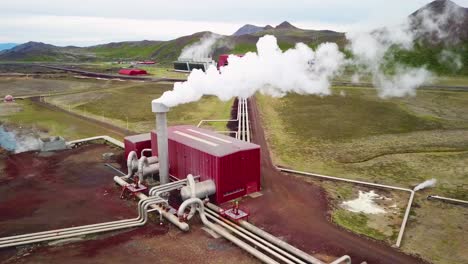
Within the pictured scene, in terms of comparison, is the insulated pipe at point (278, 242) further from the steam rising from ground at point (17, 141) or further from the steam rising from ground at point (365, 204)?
the steam rising from ground at point (17, 141)

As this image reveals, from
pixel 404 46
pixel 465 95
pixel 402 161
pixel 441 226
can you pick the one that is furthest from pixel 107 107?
pixel 404 46

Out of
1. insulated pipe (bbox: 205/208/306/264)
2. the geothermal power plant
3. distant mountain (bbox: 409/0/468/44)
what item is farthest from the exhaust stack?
distant mountain (bbox: 409/0/468/44)

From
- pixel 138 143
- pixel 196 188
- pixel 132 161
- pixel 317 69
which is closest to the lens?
pixel 196 188

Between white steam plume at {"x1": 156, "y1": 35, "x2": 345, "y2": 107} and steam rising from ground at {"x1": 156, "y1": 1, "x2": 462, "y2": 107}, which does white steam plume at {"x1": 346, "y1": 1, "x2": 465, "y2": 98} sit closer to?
steam rising from ground at {"x1": 156, "y1": 1, "x2": 462, "y2": 107}

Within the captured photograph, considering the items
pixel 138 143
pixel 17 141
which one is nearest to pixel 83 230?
pixel 138 143

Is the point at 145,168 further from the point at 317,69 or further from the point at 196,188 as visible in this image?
the point at 317,69

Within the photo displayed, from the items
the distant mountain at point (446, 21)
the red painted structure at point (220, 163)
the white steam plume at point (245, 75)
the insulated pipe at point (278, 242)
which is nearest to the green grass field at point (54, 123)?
the red painted structure at point (220, 163)

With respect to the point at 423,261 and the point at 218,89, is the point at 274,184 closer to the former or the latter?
the point at 218,89
